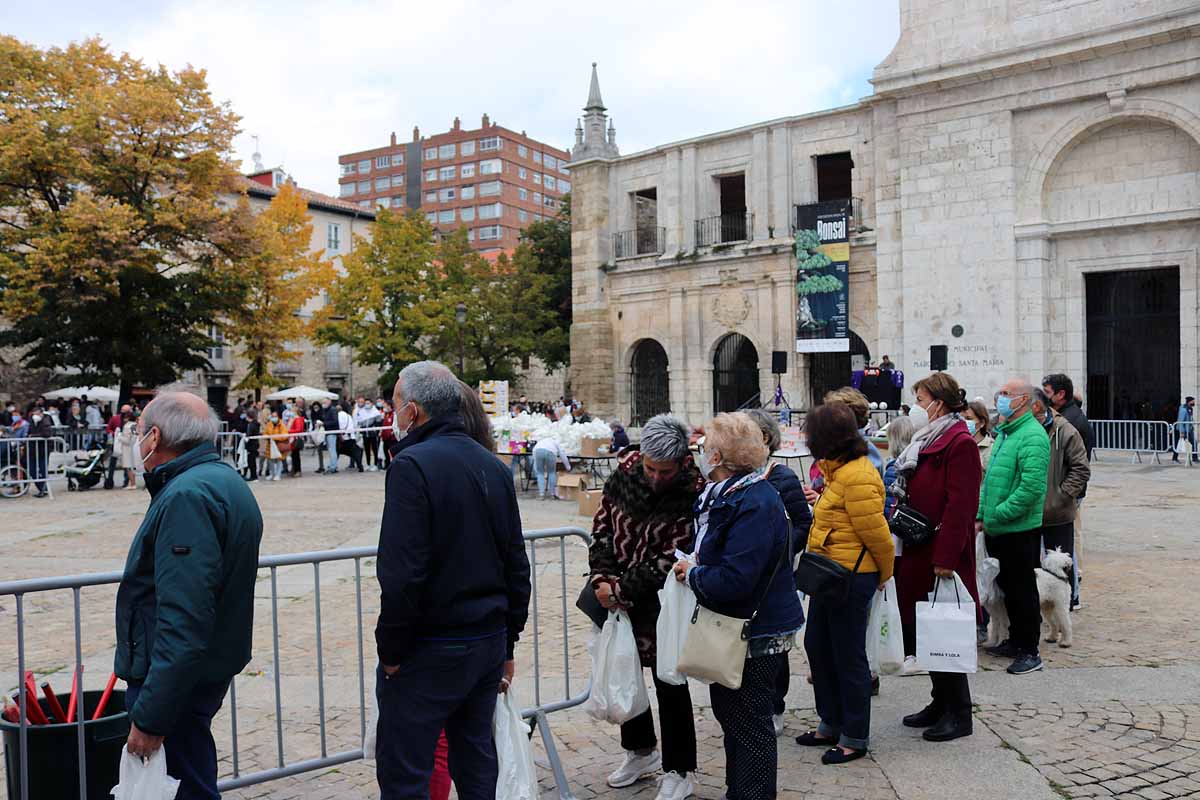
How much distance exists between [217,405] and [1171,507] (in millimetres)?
40607

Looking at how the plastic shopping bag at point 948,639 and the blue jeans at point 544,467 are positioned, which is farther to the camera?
the blue jeans at point 544,467

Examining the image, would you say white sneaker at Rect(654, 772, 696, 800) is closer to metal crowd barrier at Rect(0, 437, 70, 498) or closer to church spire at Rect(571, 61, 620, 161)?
metal crowd barrier at Rect(0, 437, 70, 498)

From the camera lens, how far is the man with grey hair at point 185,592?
2855 mm

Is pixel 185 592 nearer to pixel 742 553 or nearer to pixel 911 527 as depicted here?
pixel 742 553

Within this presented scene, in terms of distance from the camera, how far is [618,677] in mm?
4043

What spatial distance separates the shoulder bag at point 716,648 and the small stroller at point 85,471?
17.5 m

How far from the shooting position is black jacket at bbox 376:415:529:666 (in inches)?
118

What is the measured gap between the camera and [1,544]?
11320 millimetres

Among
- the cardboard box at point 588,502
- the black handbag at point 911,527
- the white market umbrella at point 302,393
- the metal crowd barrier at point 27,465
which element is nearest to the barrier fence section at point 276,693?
the black handbag at point 911,527

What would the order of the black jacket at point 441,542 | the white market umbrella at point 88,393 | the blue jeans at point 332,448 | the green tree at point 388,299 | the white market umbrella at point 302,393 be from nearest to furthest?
the black jacket at point 441,542
the blue jeans at point 332,448
the white market umbrella at point 88,393
the white market umbrella at point 302,393
the green tree at point 388,299

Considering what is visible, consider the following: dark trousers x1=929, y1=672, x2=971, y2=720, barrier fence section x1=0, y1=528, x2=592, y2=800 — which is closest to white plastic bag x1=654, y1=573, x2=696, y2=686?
barrier fence section x1=0, y1=528, x2=592, y2=800

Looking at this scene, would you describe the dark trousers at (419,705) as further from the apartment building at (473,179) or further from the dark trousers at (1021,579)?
the apartment building at (473,179)

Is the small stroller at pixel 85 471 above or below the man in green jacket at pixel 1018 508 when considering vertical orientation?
below

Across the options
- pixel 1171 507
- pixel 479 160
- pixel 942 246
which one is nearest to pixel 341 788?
pixel 1171 507
